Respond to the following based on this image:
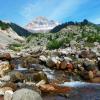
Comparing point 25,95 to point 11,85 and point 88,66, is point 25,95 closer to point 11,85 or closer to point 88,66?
point 11,85

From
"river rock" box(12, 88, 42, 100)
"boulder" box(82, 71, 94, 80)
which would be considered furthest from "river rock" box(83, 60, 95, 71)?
"river rock" box(12, 88, 42, 100)

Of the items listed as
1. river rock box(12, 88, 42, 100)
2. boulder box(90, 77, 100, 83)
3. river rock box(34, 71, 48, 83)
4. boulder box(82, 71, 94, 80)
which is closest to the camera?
river rock box(12, 88, 42, 100)

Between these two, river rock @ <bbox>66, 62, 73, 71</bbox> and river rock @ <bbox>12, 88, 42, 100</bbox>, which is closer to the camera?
river rock @ <bbox>12, 88, 42, 100</bbox>

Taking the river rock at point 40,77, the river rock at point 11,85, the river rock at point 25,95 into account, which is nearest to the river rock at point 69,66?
the river rock at point 40,77

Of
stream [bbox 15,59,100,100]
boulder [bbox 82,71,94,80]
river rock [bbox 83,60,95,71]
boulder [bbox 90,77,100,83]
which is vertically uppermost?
river rock [bbox 83,60,95,71]

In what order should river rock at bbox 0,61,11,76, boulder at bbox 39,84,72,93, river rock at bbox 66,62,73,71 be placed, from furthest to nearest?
river rock at bbox 66,62,73,71
river rock at bbox 0,61,11,76
boulder at bbox 39,84,72,93

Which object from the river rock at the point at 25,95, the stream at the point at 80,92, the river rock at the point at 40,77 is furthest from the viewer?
the river rock at the point at 40,77

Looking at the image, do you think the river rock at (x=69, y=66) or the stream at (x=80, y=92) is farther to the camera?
the river rock at (x=69, y=66)

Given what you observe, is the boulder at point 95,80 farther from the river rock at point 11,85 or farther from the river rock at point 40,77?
the river rock at point 11,85

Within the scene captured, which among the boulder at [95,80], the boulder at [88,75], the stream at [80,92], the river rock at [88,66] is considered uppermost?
the river rock at [88,66]

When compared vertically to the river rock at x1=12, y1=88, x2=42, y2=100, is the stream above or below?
A: below

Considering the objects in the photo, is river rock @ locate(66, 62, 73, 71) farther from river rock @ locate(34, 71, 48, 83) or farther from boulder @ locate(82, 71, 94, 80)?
river rock @ locate(34, 71, 48, 83)

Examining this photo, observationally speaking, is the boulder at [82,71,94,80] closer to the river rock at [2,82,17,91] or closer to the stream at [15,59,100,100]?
the stream at [15,59,100,100]

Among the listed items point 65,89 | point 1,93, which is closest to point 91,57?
point 65,89
